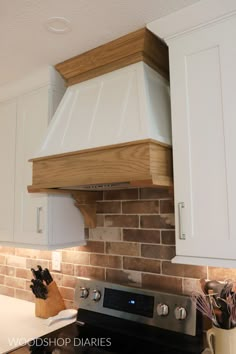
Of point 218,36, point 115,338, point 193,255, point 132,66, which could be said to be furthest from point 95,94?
point 115,338

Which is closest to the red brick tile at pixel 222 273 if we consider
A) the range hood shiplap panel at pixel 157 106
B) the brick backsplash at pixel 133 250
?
the brick backsplash at pixel 133 250

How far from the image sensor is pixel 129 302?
5.08ft

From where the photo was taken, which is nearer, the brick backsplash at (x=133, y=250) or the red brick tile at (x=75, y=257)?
the brick backsplash at (x=133, y=250)

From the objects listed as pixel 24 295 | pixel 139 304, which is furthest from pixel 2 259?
pixel 139 304

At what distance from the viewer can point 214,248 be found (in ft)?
3.66

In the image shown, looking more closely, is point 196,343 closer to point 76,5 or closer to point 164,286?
point 164,286

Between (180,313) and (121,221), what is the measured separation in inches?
24.0

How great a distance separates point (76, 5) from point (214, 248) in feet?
3.61

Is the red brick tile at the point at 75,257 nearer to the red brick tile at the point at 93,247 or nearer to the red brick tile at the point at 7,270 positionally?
the red brick tile at the point at 93,247

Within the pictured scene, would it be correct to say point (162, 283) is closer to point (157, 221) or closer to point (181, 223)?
point (157, 221)

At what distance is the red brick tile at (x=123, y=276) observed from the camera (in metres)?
1.68

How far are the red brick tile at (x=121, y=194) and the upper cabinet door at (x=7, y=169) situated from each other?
2.03 feet

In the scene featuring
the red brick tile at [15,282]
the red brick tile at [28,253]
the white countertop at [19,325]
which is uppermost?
the red brick tile at [28,253]

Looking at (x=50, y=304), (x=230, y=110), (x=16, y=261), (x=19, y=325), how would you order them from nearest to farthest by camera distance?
(x=230, y=110) < (x=19, y=325) < (x=50, y=304) < (x=16, y=261)
